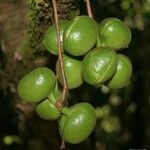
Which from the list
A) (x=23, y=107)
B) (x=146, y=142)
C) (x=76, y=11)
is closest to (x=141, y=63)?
(x=146, y=142)

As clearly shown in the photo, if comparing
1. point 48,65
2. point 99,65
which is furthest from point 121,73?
point 48,65

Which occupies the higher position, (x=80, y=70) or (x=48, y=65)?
(x=80, y=70)

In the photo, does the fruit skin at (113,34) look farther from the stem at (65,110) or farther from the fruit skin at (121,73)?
the stem at (65,110)

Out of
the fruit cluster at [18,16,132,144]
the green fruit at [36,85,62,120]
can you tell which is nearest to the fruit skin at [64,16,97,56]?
the fruit cluster at [18,16,132,144]

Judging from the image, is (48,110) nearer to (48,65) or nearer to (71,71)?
(71,71)

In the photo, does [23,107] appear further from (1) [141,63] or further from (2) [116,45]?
(1) [141,63]

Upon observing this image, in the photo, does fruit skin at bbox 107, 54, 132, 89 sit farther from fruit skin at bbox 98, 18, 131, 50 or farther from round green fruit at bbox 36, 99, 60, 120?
round green fruit at bbox 36, 99, 60, 120
